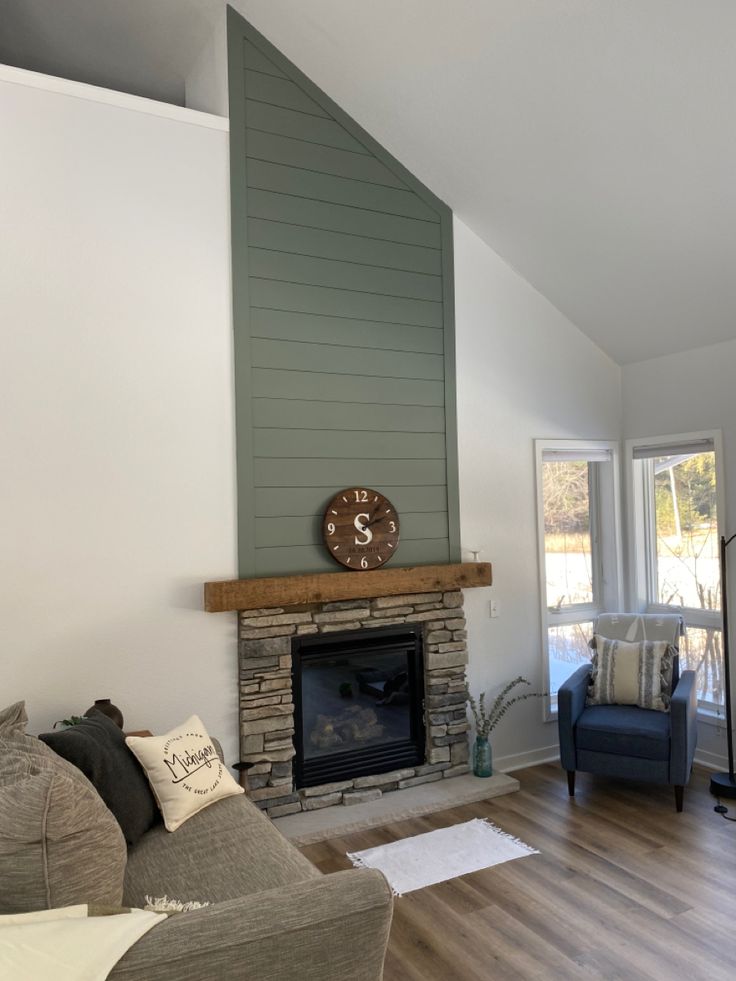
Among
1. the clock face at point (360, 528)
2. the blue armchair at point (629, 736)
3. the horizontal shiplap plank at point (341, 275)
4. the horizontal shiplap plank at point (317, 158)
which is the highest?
the horizontal shiplap plank at point (317, 158)

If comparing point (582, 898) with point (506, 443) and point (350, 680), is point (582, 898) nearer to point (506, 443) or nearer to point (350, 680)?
point (350, 680)

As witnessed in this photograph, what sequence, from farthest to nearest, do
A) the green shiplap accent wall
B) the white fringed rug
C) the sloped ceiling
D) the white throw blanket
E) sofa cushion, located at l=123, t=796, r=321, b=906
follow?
the green shiplap accent wall, the white fringed rug, the sloped ceiling, sofa cushion, located at l=123, t=796, r=321, b=906, the white throw blanket

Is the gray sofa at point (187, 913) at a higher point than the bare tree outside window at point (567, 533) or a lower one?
lower

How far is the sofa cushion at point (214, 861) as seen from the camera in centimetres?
233

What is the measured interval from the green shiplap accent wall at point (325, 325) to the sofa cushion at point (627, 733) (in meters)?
1.18

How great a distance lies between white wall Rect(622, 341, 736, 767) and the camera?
4336 millimetres

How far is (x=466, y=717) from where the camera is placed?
4.38 m

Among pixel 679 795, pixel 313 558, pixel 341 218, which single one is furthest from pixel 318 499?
pixel 679 795

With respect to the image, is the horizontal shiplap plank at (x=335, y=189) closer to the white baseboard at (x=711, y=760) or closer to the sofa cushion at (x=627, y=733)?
the sofa cushion at (x=627, y=733)

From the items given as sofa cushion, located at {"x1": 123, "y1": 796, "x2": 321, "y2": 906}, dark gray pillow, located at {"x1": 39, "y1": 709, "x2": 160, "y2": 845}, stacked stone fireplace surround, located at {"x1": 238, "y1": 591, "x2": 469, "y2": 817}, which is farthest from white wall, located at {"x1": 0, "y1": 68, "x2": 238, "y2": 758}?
sofa cushion, located at {"x1": 123, "y1": 796, "x2": 321, "y2": 906}

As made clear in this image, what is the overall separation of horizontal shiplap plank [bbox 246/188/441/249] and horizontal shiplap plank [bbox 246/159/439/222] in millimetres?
30

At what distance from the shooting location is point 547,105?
345cm

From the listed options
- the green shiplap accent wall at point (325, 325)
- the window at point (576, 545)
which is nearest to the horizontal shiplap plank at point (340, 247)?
the green shiplap accent wall at point (325, 325)

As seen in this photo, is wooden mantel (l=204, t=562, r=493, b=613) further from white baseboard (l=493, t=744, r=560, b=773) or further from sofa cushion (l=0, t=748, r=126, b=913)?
sofa cushion (l=0, t=748, r=126, b=913)
